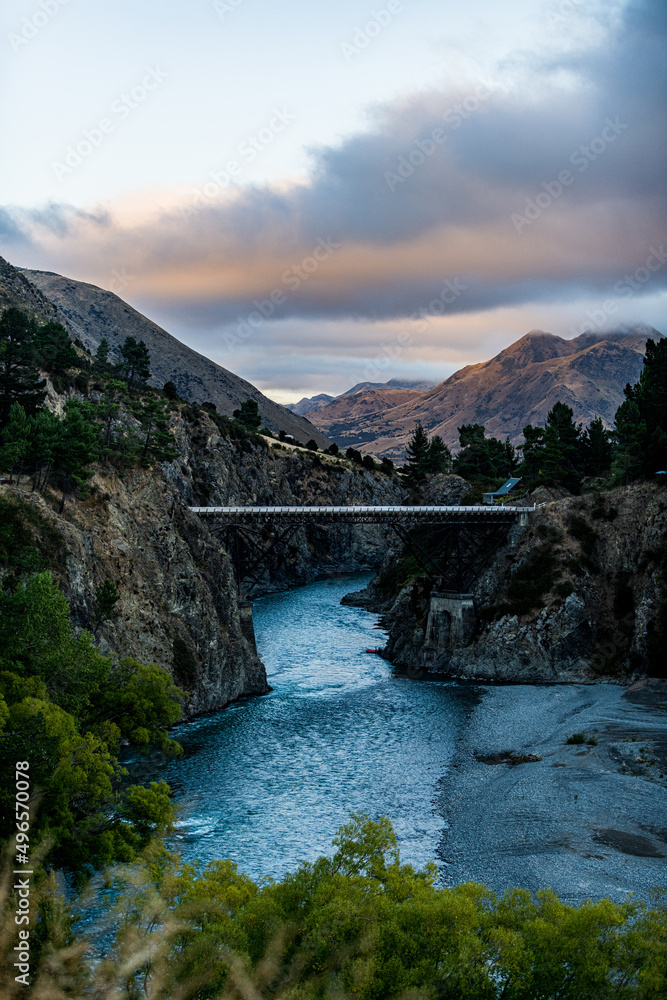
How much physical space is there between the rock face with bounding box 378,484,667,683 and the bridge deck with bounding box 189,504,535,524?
172 inches

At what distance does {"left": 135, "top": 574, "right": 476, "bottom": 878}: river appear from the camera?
43.8m

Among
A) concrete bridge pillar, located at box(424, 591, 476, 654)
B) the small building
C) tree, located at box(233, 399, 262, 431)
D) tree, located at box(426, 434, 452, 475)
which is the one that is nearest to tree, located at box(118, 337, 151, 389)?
tree, located at box(233, 399, 262, 431)

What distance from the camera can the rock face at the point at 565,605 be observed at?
79.6 meters

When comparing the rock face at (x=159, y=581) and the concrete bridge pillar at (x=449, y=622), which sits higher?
the rock face at (x=159, y=581)

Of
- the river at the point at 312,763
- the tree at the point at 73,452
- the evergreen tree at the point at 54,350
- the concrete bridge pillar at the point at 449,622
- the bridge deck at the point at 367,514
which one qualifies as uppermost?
the evergreen tree at the point at 54,350

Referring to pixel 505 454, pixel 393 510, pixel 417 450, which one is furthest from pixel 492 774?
pixel 417 450

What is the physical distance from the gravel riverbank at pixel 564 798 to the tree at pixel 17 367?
5392cm

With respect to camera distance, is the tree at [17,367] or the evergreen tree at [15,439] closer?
the evergreen tree at [15,439]

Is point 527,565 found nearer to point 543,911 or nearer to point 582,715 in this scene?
point 582,715

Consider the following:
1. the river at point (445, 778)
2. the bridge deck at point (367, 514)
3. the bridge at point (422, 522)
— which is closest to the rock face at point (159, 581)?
the river at point (445, 778)

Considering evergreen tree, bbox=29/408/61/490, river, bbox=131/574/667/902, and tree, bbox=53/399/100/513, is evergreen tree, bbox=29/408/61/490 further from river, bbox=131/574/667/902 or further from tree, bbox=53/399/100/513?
river, bbox=131/574/667/902

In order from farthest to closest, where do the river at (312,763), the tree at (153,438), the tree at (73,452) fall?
the tree at (153,438) → the tree at (73,452) → the river at (312,763)

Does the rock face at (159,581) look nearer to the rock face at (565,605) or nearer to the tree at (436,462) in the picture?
the rock face at (565,605)

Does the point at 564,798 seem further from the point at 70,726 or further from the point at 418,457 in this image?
the point at 418,457
